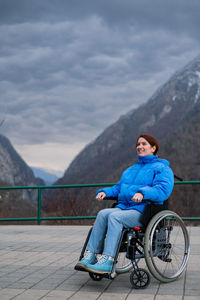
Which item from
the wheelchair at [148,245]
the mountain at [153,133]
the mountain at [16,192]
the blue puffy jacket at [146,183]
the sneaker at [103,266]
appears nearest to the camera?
the sneaker at [103,266]

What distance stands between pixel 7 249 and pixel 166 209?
3.20 meters

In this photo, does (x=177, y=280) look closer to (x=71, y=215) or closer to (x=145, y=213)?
(x=145, y=213)

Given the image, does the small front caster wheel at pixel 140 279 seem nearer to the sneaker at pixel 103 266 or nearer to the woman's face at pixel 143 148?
the sneaker at pixel 103 266

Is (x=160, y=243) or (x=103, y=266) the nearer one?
(x=103, y=266)

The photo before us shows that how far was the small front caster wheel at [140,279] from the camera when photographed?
13.0ft

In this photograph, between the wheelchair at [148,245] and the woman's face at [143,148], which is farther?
the woman's face at [143,148]

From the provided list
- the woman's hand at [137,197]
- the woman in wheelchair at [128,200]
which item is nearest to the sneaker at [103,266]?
the woman in wheelchair at [128,200]

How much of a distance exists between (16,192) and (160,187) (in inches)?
692

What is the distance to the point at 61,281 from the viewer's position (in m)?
4.36

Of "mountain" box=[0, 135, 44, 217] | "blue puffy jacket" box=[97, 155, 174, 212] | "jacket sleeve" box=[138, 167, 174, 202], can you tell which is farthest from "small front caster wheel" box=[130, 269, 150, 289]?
"mountain" box=[0, 135, 44, 217]

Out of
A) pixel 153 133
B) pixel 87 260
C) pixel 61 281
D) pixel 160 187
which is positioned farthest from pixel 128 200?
pixel 153 133

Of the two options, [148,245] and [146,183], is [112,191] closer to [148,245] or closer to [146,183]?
[146,183]

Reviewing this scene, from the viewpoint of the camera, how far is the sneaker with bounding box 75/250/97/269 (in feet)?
12.6

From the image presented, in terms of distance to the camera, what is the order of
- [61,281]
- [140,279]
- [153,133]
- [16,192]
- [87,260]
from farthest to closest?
[153,133]
[16,192]
[61,281]
[140,279]
[87,260]
